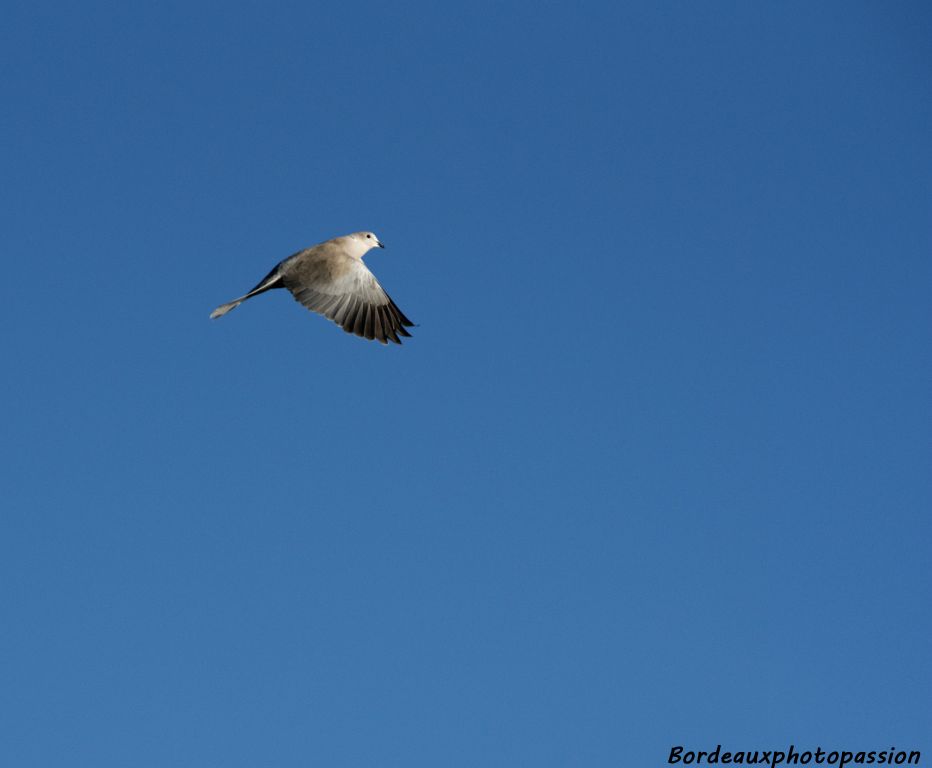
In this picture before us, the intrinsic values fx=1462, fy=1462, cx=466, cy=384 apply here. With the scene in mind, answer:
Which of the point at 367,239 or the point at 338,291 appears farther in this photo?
the point at 367,239

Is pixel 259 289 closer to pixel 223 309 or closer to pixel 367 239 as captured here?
pixel 223 309

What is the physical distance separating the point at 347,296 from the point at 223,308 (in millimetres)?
2504

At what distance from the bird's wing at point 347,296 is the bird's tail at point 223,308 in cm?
125

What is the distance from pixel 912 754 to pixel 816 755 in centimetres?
296

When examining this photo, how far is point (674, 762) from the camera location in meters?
29.8

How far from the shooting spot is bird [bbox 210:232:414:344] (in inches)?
1091

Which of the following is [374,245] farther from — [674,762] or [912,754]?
[912,754]

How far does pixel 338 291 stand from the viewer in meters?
28.0

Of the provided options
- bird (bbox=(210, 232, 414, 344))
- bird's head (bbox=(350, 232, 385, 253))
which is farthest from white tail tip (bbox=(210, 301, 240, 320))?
bird's head (bbox=(350, 232, 385, 253))

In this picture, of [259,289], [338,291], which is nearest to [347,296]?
[338,291]

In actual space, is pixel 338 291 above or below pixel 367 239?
below

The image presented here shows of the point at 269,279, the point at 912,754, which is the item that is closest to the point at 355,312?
the point at 269,279

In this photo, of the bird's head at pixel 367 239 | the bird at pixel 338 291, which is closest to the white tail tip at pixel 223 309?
the bird at pixel 338 291

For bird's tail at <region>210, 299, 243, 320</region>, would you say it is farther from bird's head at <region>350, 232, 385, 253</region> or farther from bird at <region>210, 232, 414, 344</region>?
bird's head at <region>350, 232, 385, 253</region>
